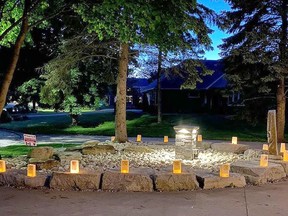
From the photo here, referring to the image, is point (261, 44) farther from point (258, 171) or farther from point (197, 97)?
point (197, 97)

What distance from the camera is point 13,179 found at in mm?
7605

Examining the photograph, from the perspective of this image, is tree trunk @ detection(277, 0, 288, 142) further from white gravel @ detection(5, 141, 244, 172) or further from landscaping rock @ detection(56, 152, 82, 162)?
landscaping rock @ detection(56, 152, 82, 162)

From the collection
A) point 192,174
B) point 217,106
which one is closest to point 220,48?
point 192,174

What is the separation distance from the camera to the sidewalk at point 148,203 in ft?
19.5

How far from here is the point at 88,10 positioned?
1002 cm

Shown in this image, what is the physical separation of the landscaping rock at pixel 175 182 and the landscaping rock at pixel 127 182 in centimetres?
19

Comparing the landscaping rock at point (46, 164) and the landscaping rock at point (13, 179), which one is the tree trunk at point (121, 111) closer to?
the landscaping rock at point (46, 164)

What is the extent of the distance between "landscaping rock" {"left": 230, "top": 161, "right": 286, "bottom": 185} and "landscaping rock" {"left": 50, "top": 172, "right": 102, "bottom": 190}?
339cm

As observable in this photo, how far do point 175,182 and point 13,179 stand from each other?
3423 mm

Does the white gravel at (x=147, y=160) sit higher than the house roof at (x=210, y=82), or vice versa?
the house roof at (x=210, y=82)

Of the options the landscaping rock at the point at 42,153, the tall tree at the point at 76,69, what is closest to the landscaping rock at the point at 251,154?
the landscaping rock at the point at 42,153

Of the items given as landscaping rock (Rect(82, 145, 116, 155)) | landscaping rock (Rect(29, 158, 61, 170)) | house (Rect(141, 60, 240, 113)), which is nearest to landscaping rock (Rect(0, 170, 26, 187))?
landscaping rock (Rect(29, 158, 61, 170))

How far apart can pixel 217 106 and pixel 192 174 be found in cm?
2993

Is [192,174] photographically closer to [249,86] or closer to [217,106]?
[249,86]
